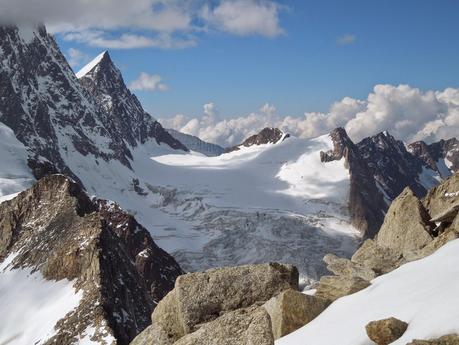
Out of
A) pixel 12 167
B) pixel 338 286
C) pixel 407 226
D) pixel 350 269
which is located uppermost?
pixel 12 167

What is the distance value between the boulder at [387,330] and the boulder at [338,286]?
5.83 metres

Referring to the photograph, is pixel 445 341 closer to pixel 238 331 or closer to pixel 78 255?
pixel 238 331

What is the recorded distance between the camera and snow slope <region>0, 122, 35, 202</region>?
147625mm

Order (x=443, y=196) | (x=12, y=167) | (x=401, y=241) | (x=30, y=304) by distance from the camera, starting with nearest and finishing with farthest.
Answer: (x=401, y=241) → (x=443, y=196) → (x=30, y=304) → (x=12, y=167)

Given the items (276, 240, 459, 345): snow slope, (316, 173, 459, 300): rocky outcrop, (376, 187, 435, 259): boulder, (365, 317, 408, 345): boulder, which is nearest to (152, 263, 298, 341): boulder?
(316, 173, 459, 300): rocky outcrop

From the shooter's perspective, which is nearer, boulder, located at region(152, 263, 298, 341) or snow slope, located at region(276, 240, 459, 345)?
snow slope, located at region(276, 240, 459, 345)

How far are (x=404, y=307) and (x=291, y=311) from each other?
4.63 meters

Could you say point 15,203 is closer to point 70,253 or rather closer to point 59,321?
point 70,253

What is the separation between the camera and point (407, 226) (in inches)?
1161

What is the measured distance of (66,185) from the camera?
113625 millimetres

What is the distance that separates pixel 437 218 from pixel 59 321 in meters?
62.9

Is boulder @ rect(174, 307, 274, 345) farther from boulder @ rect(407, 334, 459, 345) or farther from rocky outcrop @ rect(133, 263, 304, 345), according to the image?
boulder @ rect(407, 334, 459, 345)

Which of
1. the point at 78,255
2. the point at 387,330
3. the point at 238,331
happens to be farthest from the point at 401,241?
the point at 78,255

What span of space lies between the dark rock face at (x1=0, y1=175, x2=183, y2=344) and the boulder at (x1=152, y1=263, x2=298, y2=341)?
2076 inches
